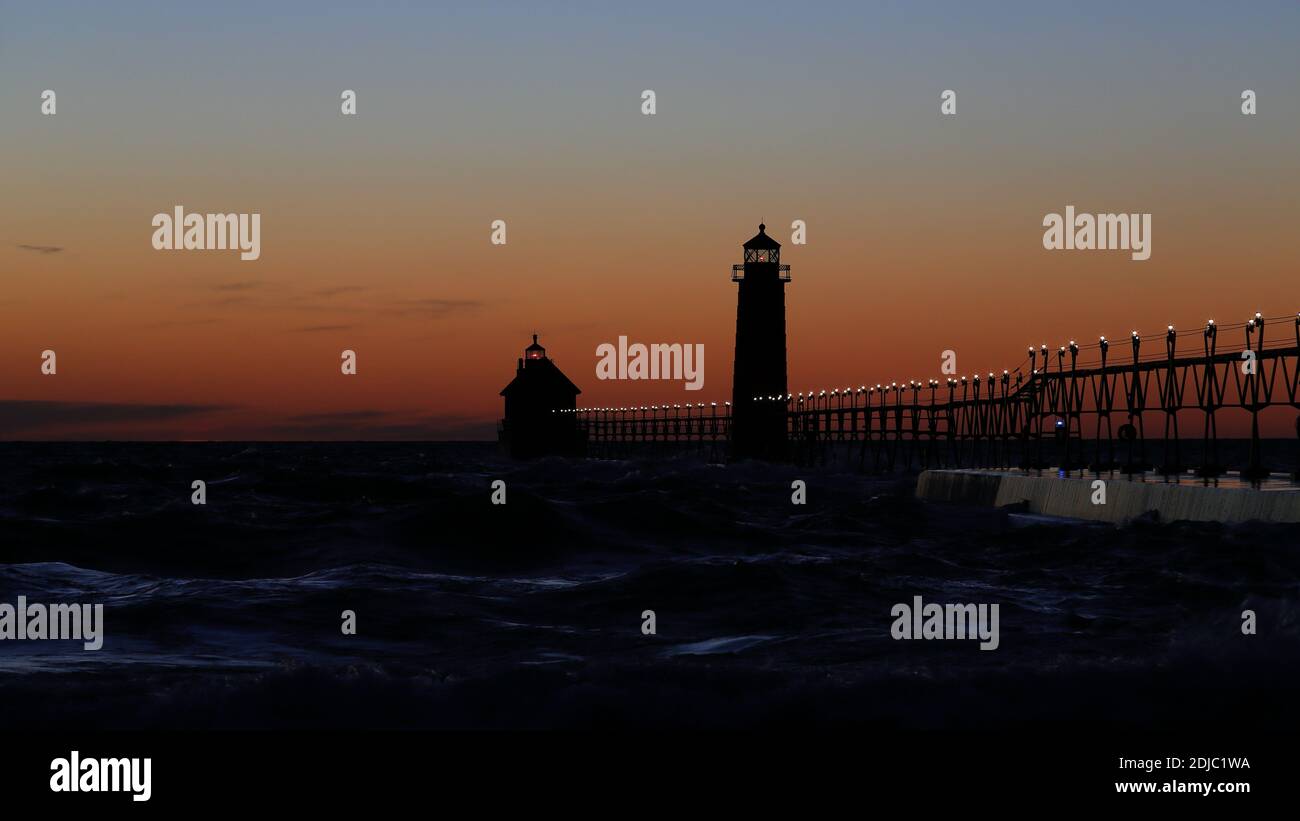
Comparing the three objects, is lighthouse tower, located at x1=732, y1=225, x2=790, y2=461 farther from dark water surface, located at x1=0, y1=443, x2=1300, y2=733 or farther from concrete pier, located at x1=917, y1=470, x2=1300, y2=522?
dark water surface, located at x1=0, y1=443, x2=1300, y2=733

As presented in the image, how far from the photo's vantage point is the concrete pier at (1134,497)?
25.7 m

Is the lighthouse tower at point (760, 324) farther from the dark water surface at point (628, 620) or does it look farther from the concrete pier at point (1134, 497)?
the dark water surface at point (628, 620)

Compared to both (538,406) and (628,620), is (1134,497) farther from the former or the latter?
(538,406)

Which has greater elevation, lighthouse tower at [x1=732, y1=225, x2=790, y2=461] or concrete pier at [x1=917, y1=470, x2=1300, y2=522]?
lighthouse tower at [x1=732, y1=225, x2=790, y2=461]

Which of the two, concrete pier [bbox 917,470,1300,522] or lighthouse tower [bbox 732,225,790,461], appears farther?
lighthouse tower [bbox 732,225,790,461]

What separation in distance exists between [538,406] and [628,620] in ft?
269

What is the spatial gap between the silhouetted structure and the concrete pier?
53604 millimetres

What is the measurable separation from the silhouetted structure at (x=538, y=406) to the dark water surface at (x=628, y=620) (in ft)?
206

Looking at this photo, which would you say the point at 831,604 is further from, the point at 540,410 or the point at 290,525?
the point at 540,410

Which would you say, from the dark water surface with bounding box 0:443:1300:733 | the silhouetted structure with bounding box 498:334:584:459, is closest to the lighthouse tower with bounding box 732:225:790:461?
the silhouetted structure with bounding box 498:334:584:459

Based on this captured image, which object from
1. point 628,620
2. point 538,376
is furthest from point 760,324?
point 628,620

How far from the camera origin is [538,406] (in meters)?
97.8

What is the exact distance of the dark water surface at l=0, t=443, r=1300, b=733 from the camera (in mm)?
10281
